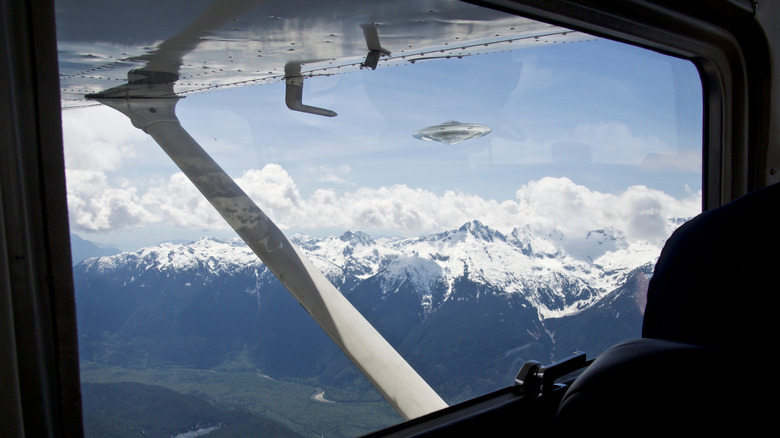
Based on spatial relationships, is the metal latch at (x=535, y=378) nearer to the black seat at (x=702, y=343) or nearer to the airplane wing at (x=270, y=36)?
the black seat at (x=702, y=343)

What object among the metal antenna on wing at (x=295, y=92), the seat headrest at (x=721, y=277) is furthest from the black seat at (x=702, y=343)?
the metal antenna on wing at (x=295, y=92)

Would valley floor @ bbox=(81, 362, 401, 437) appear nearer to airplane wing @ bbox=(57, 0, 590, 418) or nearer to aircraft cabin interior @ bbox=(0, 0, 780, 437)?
airplane wing @ bbox=(57, 0, 590, 418)

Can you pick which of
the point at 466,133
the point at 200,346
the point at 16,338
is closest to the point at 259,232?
the point at 200,346

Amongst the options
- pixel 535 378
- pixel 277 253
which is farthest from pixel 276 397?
pixel 535 378

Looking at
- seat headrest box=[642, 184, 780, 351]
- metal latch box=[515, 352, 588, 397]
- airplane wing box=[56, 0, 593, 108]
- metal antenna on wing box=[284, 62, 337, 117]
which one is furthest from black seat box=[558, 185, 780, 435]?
metal antenna on wing box=[284, 62, 337, 117]

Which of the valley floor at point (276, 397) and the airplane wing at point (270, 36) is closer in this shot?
the airplane wing at point (270, 36)

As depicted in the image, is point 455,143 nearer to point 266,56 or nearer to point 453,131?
point 453,131
